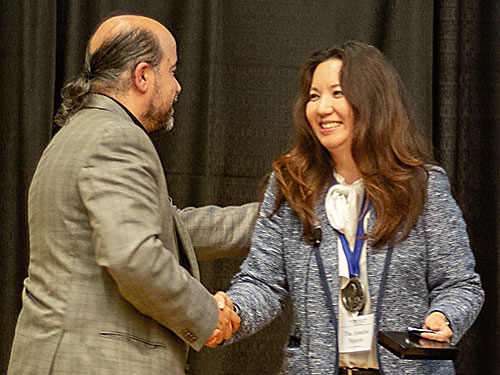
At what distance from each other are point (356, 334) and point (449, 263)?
337 millimetres

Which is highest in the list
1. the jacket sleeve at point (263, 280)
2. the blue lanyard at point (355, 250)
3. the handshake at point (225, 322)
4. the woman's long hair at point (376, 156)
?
the woman's long hair at point (376, 156)

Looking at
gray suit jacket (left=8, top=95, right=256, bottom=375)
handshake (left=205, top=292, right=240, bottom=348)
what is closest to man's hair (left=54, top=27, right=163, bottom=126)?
gray suit jacket (left=8, top=95, right=256, bottom=375)

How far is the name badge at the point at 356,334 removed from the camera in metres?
2.21

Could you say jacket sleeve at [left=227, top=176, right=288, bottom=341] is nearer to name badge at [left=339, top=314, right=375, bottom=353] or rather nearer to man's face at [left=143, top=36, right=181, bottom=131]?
name badge at [left=339, top=314, right=375, bottom=353]

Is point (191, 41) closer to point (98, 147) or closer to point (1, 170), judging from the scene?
point (1, 170)

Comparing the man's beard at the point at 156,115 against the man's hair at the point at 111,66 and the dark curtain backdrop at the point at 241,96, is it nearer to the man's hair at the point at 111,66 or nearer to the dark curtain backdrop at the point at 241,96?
the man's hair at the point at 111,66

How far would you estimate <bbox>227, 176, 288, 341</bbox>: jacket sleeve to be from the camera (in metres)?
2.43

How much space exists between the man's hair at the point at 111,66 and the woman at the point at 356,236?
550mm

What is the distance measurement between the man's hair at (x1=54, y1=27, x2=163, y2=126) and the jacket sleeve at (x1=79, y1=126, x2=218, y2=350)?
0.29 meters

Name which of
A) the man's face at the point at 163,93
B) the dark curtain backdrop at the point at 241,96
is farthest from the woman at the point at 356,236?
the dark curtain backdrop at the point at 241,96

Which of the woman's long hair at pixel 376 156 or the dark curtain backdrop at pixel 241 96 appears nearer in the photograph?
the woman's long hair at pixel 376 156

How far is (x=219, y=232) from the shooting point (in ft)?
10.2

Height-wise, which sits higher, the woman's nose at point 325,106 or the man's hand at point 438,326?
the woman's nose at point 325,106

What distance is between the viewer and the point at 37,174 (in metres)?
2.41
